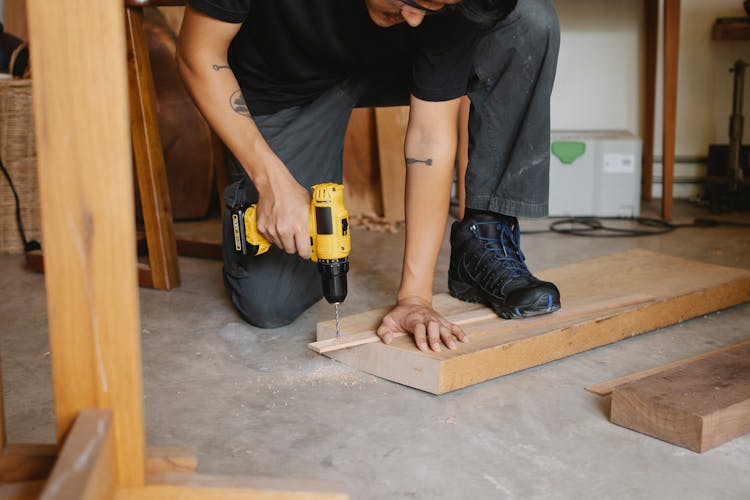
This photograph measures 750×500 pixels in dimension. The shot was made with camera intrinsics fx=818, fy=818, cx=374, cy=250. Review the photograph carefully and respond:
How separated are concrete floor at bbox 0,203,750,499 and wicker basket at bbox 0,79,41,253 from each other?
2.76ft

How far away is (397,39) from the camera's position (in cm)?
185

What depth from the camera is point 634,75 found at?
12.7ft

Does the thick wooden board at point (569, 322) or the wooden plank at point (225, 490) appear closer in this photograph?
the wooden plank at point (225, 490)

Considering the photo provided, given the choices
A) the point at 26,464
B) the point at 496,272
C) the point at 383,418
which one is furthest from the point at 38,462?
the point at 496,272

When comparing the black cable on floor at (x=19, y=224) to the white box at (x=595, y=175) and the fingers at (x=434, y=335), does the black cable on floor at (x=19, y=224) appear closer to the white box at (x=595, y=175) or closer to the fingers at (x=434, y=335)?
the fingers at (x=434, y=335)

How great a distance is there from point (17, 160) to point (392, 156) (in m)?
1.43

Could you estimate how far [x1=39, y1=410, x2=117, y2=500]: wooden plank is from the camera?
74cm

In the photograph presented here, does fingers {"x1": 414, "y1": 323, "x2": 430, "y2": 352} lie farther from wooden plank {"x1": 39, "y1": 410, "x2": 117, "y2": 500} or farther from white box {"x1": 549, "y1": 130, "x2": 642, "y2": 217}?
white box {"x1": 549, "y1": 130, "x2": 642, "y2": 217}

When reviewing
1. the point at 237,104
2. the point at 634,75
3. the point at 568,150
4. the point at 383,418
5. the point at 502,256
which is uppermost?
the point at 634,75

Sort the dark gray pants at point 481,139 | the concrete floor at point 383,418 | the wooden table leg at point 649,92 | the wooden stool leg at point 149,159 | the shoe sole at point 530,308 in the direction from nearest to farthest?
1. the concrete floor at point 383,418
2. the shoe sole at point 530,308
3. the dark gray pants at point 481,139
4. the wooden stool leg at point 149,159
5. the wooden table leg at point 649,92

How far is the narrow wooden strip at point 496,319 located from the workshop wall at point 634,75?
7.05 ft

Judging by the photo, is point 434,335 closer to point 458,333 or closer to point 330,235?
point 458,333

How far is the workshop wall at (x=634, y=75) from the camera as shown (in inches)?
149

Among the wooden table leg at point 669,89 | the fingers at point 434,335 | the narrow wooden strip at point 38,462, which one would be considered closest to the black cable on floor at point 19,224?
the fingers at point 434,335
